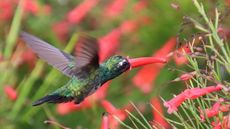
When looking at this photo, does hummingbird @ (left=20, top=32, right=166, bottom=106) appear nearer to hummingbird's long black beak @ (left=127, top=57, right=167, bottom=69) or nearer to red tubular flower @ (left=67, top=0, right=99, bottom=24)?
hummingbird's long black beak @ (left=127, top=57, right=167, bottom=69)

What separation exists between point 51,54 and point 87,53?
17.8 inches

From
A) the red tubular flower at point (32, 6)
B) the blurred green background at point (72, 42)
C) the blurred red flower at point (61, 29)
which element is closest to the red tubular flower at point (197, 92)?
the blurred green background at point (72, 42)

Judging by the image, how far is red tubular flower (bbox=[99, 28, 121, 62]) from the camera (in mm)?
4680

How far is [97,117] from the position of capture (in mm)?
4195

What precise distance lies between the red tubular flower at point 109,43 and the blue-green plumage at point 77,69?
5.17 feet

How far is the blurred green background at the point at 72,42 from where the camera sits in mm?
3928

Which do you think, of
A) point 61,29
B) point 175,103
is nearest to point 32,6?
point 61,29

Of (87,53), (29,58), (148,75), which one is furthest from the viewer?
(29,58)

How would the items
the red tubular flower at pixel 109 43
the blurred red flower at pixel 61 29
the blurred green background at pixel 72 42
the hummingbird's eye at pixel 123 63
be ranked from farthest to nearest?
the blurred red flower at pixel 61 29 → the red tubular flower at pixel 109 43 → the blurred green background at pixel 72 42 → the hummingbird's eye at pixel 123 63

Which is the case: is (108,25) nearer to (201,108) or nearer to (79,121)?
(79,121)

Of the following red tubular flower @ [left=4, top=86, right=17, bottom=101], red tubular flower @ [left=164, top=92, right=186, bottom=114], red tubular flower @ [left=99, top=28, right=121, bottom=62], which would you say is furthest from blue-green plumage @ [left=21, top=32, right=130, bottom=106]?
red tubular flower @ [left=99, top=28, right=121, bottom=62]

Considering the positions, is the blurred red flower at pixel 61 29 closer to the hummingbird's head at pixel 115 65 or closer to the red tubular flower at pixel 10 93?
the red tubular flower at pixel 10 93

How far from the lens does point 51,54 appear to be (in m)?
3.01

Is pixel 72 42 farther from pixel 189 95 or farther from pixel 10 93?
pixel 189 95
